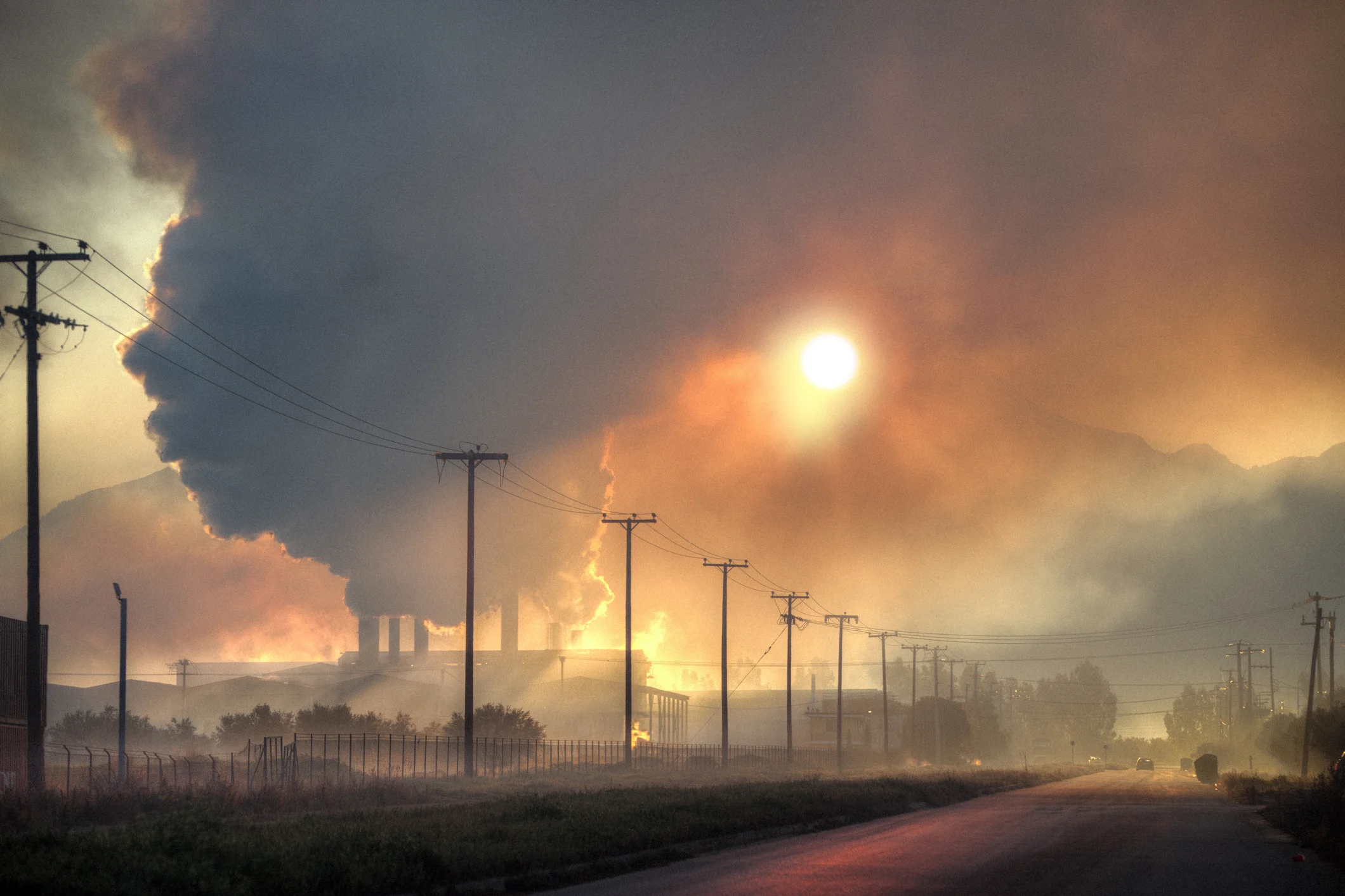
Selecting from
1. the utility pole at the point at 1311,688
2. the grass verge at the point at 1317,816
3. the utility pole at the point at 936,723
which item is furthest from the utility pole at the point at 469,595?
the utility pole at the point at 936,723

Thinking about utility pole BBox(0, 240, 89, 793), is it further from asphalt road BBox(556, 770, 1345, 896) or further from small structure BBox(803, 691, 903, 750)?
small structure BBox(803, 691, 903, 750)

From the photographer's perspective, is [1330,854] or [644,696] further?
[644,696]

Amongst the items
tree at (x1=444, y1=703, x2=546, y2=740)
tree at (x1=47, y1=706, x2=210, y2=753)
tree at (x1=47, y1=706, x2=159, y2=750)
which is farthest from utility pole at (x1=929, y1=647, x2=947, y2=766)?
tree at (x1=47, y1=706, x2=159, y2=750)

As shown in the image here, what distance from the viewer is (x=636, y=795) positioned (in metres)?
35.0

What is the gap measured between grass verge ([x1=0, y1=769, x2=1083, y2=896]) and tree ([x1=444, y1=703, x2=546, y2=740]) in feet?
165

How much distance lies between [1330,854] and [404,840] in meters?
16.6

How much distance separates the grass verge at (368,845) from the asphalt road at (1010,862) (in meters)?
1.31

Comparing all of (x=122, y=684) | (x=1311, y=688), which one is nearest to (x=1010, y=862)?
(x=122, y=684)

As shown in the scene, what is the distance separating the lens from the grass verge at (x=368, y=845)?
45.4 feet

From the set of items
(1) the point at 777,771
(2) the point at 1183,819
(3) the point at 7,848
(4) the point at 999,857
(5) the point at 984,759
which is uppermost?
(3) the point at 7,848

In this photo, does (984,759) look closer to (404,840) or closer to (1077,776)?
(1077,776)

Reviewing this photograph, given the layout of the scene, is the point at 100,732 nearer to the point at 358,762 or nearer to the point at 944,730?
the point at 358,762

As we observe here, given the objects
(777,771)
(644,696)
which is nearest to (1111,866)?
(777,771)

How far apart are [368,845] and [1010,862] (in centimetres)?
1027
